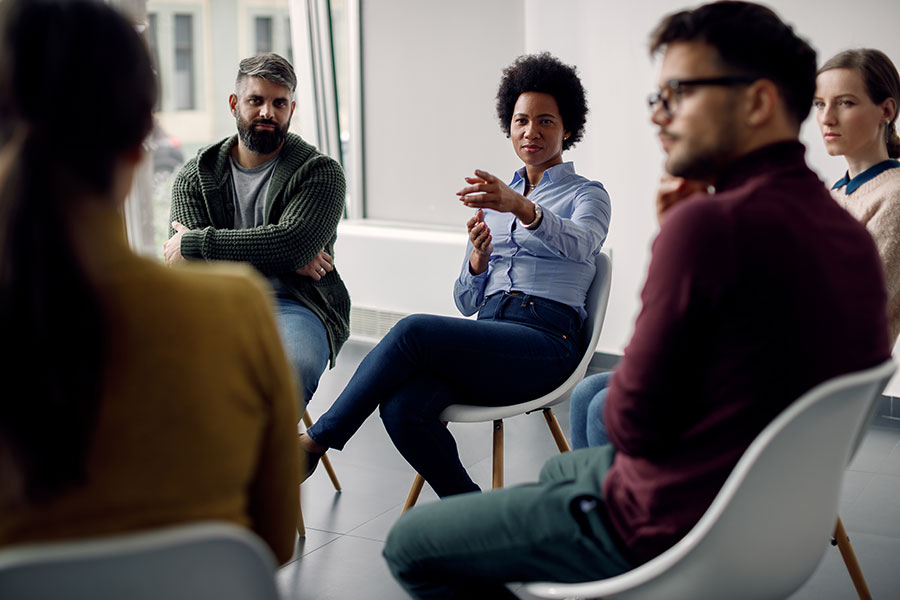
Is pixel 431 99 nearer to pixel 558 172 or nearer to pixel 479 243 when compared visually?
pixel 558 172

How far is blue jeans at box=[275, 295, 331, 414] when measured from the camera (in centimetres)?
247

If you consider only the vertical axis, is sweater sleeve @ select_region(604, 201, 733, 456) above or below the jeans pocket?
above

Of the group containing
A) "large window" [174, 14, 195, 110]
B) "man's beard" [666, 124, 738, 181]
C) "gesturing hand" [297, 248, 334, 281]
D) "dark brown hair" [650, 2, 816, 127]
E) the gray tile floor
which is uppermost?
"large window" [174, 14, 195, 110]

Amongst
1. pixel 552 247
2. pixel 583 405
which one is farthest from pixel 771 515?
pixel 552 247

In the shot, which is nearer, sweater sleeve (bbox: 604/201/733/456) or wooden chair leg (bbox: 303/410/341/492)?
sweater sleeve (bbox: 604/201/733/456)

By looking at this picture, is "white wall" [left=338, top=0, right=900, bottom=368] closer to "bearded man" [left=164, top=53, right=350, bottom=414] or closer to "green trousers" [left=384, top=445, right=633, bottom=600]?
"bearded man" [left=164, top=53, right=350, bottom=414]

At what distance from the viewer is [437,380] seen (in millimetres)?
2334

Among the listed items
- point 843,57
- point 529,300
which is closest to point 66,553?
point 529,300

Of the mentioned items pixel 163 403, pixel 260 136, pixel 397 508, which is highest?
pixel 260 136

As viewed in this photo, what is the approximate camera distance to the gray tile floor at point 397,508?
93.1 inches

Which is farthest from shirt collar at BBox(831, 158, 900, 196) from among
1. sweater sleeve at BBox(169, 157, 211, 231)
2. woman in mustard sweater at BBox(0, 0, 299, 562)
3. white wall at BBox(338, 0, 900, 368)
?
woman in mustard sweater at BBox(0, 0, 299, 562)

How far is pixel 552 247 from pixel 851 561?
1079 millimetres

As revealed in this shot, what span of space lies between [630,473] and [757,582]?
9.5 inches

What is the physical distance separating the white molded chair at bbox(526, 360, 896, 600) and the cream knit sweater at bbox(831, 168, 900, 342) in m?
1.00
